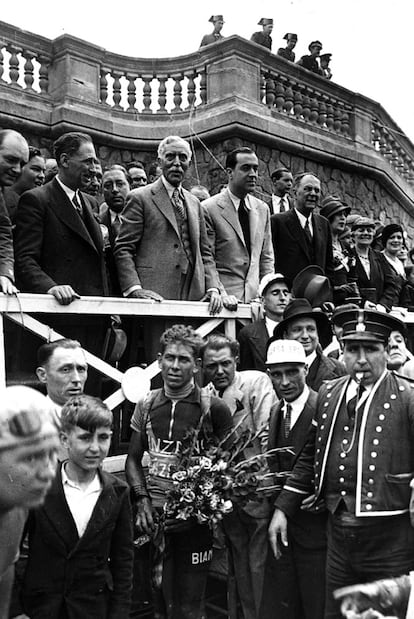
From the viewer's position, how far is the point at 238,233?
17.5ft

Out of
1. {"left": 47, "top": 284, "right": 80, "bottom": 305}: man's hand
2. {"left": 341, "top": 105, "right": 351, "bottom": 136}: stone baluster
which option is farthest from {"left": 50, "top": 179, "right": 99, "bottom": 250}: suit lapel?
{"left": 341, "top": 105, "right": 351, "bottom": 136}: stone baluster

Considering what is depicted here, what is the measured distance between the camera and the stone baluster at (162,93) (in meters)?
11.8

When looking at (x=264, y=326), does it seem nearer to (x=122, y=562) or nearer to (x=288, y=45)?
(x=122, y=562)

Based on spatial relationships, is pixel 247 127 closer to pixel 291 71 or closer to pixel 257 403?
pixel 291 71

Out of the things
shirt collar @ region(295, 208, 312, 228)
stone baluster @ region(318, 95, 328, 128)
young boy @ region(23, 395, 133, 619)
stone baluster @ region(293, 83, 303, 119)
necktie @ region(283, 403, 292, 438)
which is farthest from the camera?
stone baluster @ region(318, 95, 328, 128)

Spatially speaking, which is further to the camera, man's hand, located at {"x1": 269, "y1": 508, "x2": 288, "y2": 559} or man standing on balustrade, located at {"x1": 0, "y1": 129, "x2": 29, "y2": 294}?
man standing on balustrade, located at {"x1": 0, "y1": 129, "x2": 29, "y2": 294}

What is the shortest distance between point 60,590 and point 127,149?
9657 mm

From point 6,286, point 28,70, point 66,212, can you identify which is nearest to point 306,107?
point 28,70

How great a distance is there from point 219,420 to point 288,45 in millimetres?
11089

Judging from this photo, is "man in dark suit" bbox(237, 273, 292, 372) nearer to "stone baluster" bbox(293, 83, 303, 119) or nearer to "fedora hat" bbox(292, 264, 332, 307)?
"fedora hat" bbox(292, 264, 332, 307)

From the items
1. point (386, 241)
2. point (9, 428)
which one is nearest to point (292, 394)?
point (9, 428)

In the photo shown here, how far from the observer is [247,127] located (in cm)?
1137

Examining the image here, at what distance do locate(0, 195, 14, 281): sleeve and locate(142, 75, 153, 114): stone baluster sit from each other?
833 cm

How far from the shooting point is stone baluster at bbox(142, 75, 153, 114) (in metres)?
11.8
